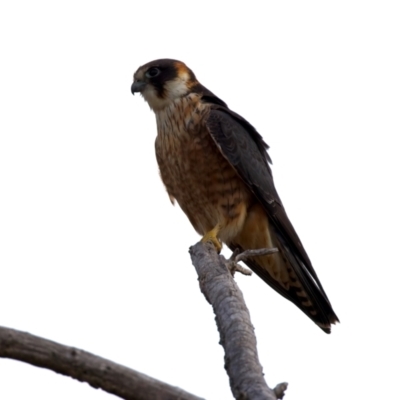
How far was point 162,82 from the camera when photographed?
5.41 m

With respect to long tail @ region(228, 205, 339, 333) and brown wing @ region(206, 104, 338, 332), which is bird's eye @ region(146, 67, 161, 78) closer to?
brown wing @ region(206, 104, 338, 332)

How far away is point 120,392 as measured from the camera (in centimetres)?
202

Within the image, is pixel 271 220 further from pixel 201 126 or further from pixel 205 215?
pixel 201 126

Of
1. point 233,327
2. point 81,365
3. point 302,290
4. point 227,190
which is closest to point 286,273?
point 302,290

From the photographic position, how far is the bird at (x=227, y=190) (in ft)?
16.3

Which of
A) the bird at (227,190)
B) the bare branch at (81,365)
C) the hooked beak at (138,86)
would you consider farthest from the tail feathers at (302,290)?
the bare branch at (81,365)

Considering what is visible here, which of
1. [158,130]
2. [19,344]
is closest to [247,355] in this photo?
[19,344]

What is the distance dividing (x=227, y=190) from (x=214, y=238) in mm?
314

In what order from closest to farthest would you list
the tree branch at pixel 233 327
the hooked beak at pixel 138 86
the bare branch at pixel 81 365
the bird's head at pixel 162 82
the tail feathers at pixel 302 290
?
the bare branch at pixel 81 365 < the tree branch at pixel 233 327 < the tail feathers at pixel 302 290 < the bird's head at pixel 162 82 < the hooked beak at pixel 138 86

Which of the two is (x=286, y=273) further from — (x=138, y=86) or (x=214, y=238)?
(x=138, y=86)

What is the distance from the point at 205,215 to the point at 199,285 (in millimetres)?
1360

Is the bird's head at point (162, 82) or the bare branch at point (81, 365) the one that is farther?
the bird's head at point (162, 82)

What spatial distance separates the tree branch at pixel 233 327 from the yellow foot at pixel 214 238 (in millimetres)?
701

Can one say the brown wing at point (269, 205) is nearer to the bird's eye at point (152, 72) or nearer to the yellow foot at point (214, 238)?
the yellow foot at point (214, 238)
